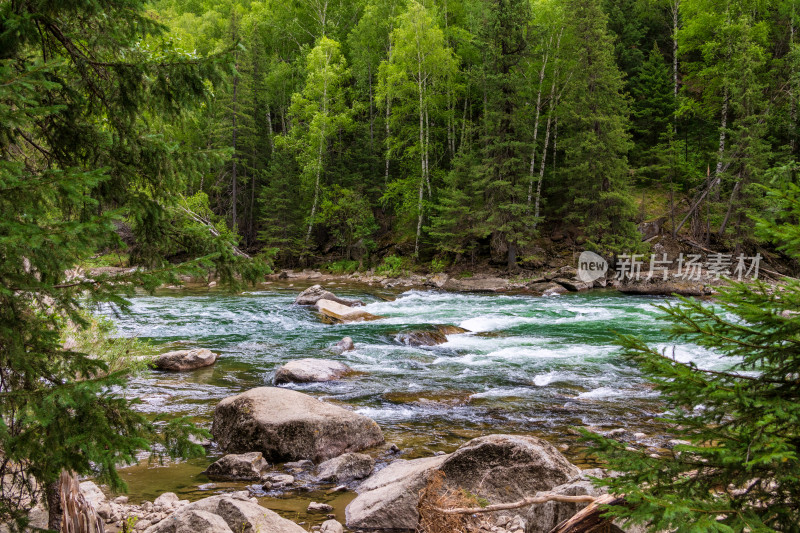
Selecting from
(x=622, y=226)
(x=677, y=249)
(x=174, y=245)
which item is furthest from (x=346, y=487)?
(x=677, y=249)

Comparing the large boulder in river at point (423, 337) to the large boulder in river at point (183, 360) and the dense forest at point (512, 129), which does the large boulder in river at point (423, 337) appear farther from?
the dense forest at point (512, 129)

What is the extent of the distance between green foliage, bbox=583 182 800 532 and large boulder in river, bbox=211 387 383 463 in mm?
4645

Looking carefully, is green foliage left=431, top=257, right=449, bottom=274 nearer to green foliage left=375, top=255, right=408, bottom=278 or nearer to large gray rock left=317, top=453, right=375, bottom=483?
green foliage left=375, top=255, right=408, bottom=278

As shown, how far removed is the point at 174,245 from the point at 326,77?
3028 cm

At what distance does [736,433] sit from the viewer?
2.30 m

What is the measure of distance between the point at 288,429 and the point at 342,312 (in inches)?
426

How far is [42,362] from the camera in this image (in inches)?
109

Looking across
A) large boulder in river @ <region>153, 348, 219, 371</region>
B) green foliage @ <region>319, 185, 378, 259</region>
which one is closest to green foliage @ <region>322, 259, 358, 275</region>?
green foliage @ <region>319, 185, 378, 259</region>

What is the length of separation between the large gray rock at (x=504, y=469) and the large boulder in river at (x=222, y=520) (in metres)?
1.67

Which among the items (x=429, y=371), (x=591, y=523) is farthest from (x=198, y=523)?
(x=429, y=371)

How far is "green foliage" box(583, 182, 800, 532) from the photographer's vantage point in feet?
6.70

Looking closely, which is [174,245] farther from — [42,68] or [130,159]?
[42,68]

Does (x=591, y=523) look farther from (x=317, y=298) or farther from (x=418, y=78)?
(x=418, y=78)

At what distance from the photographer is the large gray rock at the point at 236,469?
580 cm
